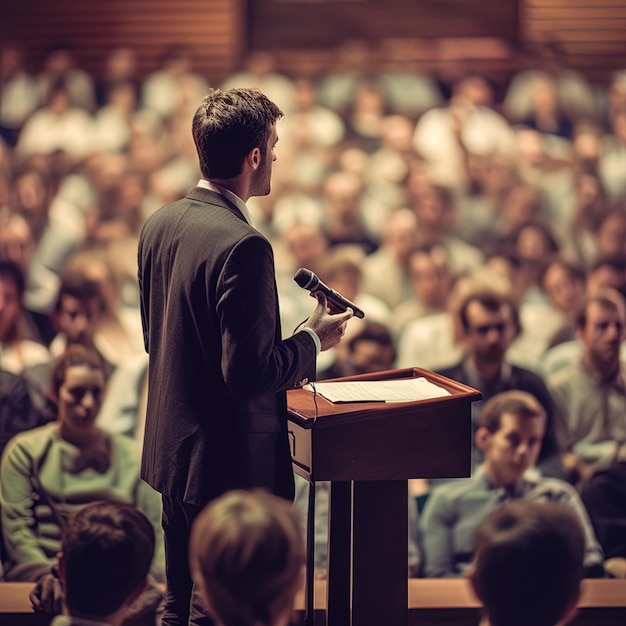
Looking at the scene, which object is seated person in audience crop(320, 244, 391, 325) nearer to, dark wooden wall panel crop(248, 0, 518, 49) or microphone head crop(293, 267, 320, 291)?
dark wooden wall panel crop(248, 0, 518, 49)

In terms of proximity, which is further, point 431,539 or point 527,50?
point 527,50

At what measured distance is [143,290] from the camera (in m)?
2.44

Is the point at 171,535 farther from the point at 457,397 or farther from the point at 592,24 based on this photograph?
the point at 592,24

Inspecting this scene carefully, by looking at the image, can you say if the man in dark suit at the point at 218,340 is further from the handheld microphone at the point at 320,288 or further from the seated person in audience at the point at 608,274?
the seated person in audience at the point at 608,274

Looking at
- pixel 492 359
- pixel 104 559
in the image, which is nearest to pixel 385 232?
pixel 492 359

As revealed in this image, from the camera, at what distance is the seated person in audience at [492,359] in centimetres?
458

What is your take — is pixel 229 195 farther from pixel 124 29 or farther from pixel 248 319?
pixel 124 29

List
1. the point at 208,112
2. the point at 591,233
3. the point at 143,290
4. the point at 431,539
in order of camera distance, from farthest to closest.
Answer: the point at 591,233 < the point at 431,539 < the point at 143,290 < the point at 208,112

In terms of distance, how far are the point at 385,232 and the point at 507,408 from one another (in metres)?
0.93

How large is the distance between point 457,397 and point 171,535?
70 cm

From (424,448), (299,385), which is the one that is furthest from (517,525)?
(299,385)

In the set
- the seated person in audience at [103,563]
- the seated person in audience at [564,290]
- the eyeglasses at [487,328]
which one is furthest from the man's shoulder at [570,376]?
the seated person in audience at [103,563]

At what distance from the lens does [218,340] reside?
2215 millimetres

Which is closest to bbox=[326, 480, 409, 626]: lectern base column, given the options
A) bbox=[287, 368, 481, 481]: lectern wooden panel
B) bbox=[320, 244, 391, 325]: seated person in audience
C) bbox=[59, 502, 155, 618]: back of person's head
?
bbox=[287, 368, 481, 481]: lectern wooden panel
